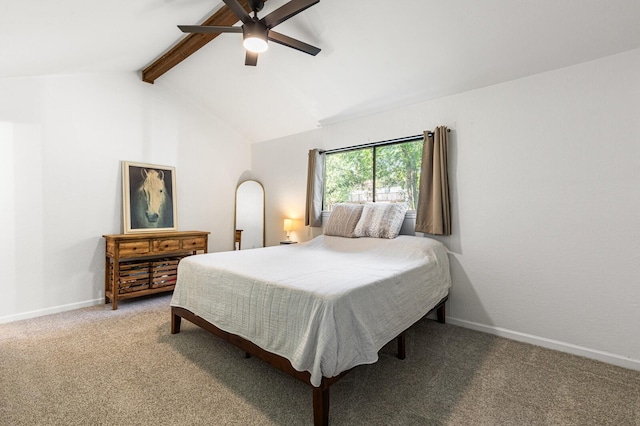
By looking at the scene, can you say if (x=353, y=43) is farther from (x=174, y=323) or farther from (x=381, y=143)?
(x=174, y=323)

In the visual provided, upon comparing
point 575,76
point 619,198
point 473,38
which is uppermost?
point 473,38

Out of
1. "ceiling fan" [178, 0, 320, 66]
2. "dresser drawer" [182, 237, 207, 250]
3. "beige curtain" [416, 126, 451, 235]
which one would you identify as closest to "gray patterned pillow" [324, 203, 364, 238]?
"beige curtain" [416, 126, 451, 235]

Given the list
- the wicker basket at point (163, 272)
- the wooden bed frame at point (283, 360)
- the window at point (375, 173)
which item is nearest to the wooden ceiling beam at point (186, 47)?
the window at point (375, 173)

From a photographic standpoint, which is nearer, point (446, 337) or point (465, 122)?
point (446, 337)

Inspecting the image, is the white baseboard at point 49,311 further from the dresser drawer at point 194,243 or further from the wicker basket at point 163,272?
the dresser drawer at point 194,243

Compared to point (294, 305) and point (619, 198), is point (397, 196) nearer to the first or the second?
Result: point (619, 198)

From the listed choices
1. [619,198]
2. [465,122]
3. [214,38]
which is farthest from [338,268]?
[214,38]

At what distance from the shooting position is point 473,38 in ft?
7.55

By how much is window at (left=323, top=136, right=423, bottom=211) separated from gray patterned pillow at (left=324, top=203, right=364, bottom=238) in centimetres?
32

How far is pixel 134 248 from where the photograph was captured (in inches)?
131

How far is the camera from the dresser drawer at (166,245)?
11.4 ft

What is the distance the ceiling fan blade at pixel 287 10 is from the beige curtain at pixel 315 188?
6.61 feet

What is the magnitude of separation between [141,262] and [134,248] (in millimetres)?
291

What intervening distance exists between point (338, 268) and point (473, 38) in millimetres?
2054
